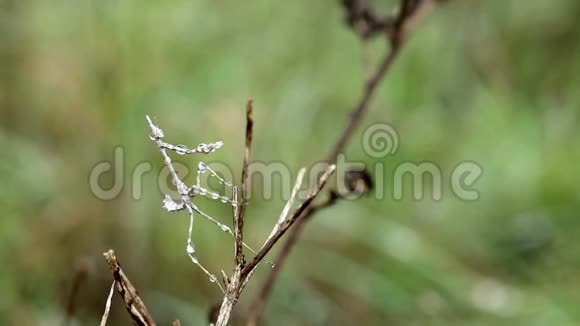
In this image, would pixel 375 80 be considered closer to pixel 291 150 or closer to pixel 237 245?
pixel 291 150

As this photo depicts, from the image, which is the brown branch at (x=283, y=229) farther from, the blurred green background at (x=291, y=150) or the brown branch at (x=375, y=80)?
the blurred green background at (x=291, y=150)

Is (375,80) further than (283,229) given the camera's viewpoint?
Yes

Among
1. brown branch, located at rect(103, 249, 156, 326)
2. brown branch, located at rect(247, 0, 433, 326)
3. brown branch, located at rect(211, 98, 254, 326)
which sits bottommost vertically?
brown branch, located at rect(103, 249, 156, 326)

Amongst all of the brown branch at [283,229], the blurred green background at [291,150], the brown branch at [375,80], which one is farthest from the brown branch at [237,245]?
the blurred green background at [291,150]

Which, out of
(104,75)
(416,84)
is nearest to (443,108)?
(416,84)

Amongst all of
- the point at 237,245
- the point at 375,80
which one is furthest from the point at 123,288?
the point at 375,80

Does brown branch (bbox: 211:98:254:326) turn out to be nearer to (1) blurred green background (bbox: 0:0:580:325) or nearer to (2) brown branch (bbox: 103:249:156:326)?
(2) brown branch (bbox: 103:249:156:326)

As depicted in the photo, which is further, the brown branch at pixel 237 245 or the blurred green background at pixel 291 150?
the blurred green background at pixel 291 150

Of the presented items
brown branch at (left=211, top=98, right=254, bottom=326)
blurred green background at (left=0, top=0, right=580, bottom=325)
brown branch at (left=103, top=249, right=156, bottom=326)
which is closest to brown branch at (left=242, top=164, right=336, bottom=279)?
brown branch at (left=211, top=98, right=254, bottom=326)

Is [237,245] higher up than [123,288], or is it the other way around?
[237,245]

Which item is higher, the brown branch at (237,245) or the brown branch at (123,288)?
the brown branch at (237,245)
